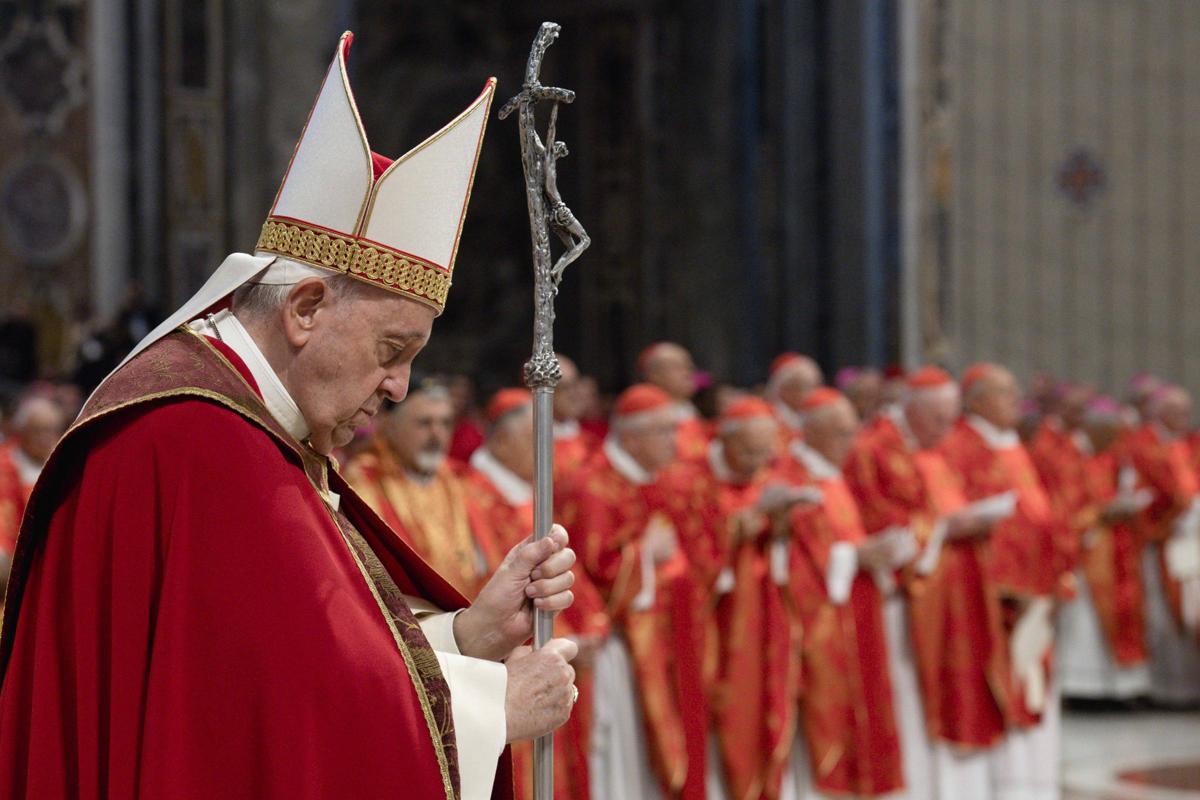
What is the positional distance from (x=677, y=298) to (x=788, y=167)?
6.15ft

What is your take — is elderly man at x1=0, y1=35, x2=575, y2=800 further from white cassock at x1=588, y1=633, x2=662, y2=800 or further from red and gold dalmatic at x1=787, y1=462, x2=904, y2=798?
red and gold dalmatic at x1=787, y1=462, x2=904, y2=798

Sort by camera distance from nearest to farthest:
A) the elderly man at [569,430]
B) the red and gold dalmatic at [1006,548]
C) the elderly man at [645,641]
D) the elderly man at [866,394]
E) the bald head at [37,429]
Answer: the elderly man at [645,641] → the elderly man at [569,430] → the bald head at [37,429] → the red and gold dalmatic at [1006,548] → the elderly man at [866,394]

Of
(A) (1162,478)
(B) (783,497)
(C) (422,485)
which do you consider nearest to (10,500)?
(C) (422,485)

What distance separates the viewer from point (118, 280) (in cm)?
1398

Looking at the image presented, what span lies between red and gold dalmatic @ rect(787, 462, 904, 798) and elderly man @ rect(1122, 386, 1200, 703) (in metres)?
4.58

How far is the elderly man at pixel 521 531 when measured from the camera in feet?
20.1

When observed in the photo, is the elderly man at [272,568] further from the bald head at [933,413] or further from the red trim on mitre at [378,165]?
the bald head at [933,413]

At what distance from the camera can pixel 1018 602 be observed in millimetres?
8133

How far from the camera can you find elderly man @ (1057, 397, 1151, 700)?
11625 millimetres

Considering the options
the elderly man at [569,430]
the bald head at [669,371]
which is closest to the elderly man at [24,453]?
the elderly man at [569,430]

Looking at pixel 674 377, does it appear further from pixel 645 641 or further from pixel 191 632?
pixel 191 632

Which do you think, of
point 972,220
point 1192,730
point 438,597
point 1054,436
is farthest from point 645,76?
point 438,597

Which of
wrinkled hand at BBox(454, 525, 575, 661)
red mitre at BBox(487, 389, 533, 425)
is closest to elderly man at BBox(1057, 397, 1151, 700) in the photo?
red mitre at BBox(487, 389, 533, 425)

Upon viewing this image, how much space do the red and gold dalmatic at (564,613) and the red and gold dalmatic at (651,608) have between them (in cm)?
13
